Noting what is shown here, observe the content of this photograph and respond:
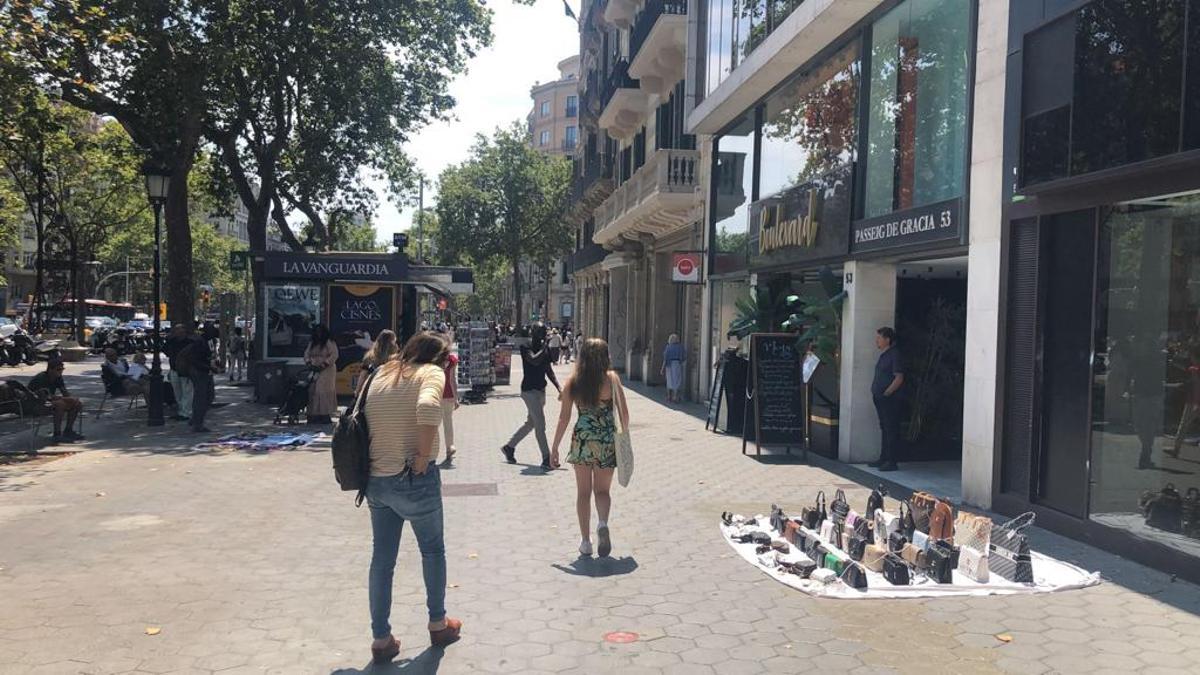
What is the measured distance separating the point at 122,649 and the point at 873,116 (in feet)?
33.0

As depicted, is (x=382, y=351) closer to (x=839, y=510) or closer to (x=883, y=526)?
(x=839, y=510)

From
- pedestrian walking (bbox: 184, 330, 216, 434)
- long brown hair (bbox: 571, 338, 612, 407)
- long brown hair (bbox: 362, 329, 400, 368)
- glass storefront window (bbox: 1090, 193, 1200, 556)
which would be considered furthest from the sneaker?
pedestrian walking (bbox: 184, 330, 216, 434)

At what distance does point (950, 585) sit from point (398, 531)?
3.63m

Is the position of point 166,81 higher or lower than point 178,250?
higher

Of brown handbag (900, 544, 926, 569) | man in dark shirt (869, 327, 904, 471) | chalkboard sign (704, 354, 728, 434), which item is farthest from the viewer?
chalkboard sign (704, 354, 728, 434)

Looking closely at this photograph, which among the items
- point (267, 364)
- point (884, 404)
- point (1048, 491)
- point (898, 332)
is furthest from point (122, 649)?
point (267, 364)

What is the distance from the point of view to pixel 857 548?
6289mm

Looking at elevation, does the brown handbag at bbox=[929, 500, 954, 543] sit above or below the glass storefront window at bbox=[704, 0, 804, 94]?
below

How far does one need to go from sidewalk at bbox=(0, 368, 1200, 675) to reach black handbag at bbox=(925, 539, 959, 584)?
1.04 ft

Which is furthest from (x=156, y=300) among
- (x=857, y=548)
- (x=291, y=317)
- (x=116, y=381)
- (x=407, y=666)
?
(x=857, y=548)

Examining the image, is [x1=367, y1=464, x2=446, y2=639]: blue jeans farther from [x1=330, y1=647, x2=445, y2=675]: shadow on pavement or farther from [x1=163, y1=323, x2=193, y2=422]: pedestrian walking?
[x1=163, y1=323, x2=193, y2=422]: pedestrian walking

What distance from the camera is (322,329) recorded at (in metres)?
14.3

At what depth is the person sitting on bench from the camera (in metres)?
15.0

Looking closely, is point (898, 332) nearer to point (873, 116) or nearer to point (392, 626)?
point (873, 116)
